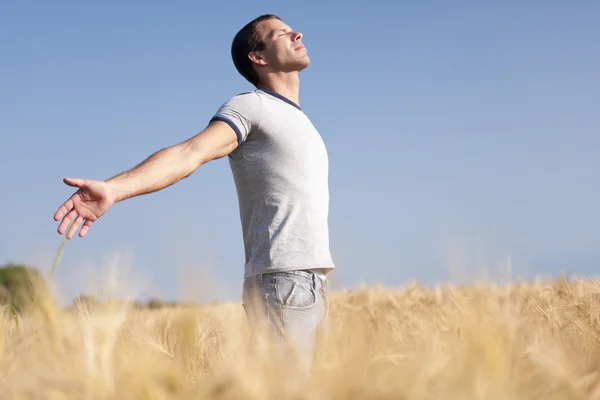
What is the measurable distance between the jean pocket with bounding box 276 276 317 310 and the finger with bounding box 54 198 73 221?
1.02 meters

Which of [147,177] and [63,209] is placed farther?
[147,177]

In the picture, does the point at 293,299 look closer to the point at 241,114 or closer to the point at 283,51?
the point at 241,114

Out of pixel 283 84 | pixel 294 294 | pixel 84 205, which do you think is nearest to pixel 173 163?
pixel 84 205

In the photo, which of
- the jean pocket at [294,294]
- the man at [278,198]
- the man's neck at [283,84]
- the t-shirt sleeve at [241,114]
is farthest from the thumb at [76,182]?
the man's neck at [283,84]

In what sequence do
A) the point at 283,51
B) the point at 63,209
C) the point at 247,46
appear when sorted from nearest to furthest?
the point at 63,209, the point at 283,51, the point at 247,46

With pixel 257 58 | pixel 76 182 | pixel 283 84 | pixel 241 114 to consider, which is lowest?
pixel 76 182

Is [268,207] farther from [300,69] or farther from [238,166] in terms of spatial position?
[300,69]

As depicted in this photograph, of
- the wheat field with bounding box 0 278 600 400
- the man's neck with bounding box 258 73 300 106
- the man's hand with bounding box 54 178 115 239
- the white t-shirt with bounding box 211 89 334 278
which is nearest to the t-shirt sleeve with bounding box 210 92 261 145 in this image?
the white t-shirt with bounding box 211 89 334 278

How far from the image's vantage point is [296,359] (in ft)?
3.89

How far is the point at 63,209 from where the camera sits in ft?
6.65

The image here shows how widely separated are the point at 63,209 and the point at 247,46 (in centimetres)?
173

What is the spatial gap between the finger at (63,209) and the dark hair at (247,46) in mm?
1661

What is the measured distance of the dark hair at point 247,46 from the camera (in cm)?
346

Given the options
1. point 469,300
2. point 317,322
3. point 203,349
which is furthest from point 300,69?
point 469,300
